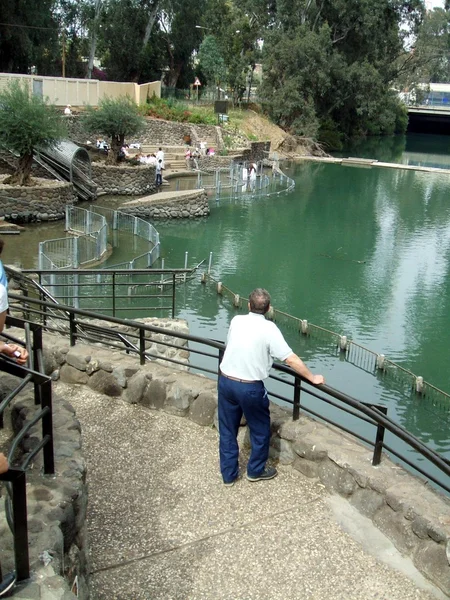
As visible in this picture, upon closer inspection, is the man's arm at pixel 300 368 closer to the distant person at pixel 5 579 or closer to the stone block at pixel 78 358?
the distant person at pixel 5 579

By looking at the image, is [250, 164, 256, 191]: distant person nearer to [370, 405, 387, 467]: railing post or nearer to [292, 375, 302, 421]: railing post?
[292, 375, 302, 421]: railing post

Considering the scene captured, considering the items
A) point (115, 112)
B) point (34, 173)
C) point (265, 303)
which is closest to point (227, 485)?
point (265, 303)

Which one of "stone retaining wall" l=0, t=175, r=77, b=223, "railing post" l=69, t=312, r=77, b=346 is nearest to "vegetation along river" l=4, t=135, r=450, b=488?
"stone retaining wall" l=0, t=175, r=77, b=223

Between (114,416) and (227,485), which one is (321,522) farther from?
(114,416)

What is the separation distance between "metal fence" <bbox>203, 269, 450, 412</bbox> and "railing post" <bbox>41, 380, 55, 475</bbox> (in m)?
10.2

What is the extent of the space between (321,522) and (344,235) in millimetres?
23009

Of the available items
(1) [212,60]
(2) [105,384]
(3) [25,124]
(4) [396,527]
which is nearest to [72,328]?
(2) [105,384]

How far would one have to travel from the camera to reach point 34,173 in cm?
2850

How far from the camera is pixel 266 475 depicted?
5.46 m

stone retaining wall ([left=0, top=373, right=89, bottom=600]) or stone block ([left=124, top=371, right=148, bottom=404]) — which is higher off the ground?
stone retaining wall ([left=0, top=373, right=89, bottom=600])

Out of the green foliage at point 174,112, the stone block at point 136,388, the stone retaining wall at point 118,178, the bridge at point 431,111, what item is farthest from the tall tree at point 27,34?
the bridge at point 431,111

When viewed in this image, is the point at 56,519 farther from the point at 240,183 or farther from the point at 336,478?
the point at 240,183

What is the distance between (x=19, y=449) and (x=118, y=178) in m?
27.7

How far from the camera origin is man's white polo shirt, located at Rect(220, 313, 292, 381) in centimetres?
489
